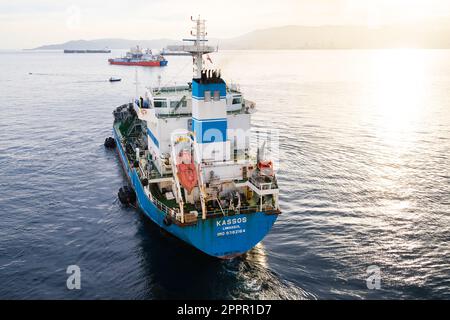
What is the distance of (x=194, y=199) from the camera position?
97.9 feet

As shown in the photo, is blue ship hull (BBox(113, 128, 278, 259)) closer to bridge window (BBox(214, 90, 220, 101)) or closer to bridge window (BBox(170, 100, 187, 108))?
bridge window (BBox(214, 90, 220, 101))

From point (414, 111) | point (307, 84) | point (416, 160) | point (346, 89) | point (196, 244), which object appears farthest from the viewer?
point (307, 84)

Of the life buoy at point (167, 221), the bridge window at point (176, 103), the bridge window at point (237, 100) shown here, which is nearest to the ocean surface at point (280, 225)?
the life buoy at point (167, 221)

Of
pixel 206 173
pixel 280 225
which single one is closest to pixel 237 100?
pixel 206 173

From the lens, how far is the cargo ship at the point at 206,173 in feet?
88.1

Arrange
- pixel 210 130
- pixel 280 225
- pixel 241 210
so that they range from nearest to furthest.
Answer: pixel 241 210 → pixel 210 130 → pixel 280 225

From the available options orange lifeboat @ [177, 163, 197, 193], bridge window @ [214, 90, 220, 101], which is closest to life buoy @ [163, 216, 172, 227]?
orange lifeboat @ [177, 163, 197, 193]

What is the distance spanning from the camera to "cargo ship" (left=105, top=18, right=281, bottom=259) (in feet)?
88.1

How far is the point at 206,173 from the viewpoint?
29672 millimetres

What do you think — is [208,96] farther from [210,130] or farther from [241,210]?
Result: [241,210]
